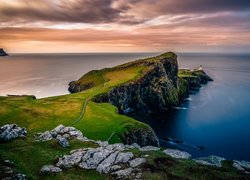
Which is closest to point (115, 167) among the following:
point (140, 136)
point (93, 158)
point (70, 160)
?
point (93, 158)

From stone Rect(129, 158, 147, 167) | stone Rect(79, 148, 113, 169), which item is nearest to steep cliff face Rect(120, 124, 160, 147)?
stone Rect(79, 148, 113, 169)

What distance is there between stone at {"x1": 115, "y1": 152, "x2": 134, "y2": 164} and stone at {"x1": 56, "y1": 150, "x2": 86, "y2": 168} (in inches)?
259

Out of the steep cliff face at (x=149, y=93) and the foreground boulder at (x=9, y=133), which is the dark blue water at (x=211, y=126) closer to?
the steep cliff face at (x=149, y=93)

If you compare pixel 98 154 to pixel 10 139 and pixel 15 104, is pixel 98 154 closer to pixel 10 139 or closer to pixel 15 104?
pixel 10 139

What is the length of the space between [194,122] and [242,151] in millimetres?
39959

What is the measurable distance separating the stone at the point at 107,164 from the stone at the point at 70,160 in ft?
14.1

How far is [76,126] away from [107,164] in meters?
47.1

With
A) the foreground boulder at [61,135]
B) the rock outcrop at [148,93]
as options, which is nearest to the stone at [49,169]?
the foreground boulder at [61,135]

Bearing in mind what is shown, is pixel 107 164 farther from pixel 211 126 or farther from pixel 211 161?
pixel 211 126

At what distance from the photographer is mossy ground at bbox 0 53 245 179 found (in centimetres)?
4194

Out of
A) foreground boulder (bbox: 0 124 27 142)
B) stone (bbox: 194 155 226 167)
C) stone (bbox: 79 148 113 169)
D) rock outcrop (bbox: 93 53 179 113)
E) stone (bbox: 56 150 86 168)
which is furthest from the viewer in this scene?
rock outcrop (bbox: 93 53 179 113)

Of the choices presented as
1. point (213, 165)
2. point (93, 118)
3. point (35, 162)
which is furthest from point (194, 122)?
point (35, 162)

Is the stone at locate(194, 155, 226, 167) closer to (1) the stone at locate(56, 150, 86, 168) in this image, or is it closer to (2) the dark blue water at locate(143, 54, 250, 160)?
(1) the stone at locate(56, 150, 86, 168)

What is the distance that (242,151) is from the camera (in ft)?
309
